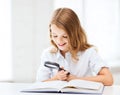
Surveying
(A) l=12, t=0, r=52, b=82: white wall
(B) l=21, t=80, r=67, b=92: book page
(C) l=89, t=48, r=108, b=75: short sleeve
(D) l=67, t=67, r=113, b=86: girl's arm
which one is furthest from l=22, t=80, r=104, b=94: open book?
(A) l=12, t=0, r=52, b=82: white wall

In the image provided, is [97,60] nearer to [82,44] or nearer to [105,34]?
[82,44]

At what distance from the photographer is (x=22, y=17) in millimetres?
3182

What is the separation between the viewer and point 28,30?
318 centimetres

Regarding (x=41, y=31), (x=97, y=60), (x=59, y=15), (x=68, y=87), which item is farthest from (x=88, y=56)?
(x=41, y=31)

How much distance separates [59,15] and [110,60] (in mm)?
1419

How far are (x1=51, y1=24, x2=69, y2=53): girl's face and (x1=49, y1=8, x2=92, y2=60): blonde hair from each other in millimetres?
24

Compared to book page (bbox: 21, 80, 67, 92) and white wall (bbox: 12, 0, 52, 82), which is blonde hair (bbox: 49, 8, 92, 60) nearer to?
book page (bbox: 21, 80, 67, 92)

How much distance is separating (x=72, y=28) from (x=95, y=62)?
0.30m

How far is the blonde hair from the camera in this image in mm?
2020

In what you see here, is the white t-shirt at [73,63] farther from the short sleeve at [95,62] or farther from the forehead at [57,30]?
the forehead at [57,30]

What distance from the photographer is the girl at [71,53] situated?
78.8 inches

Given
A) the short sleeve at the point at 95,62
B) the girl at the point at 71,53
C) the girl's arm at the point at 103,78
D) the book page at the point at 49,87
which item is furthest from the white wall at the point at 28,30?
the book page at the point at 49,87

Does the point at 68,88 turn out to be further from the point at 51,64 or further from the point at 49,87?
the point at 51,64

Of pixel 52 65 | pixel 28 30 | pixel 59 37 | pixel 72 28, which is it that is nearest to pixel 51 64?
pixel 52 65
